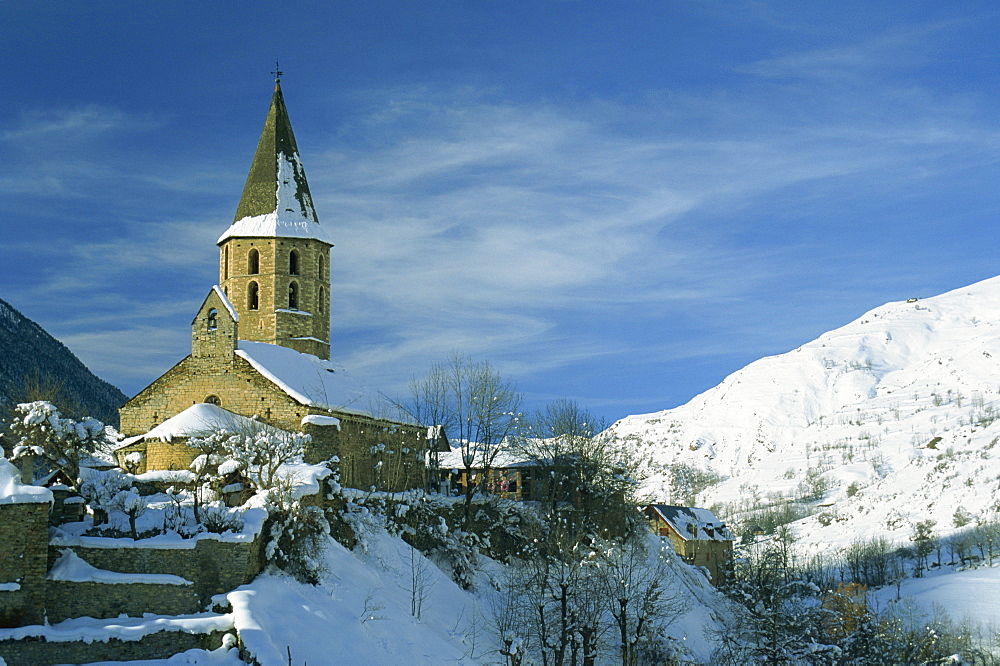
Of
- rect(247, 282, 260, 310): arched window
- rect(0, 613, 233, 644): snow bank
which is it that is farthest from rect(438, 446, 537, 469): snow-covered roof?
rect(0, 613, 233, 644): snow bank

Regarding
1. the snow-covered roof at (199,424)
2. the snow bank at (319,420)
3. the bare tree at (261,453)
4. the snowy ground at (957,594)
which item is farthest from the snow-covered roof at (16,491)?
the snowy ground at (957,594)

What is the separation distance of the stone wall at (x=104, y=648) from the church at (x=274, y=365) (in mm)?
14727

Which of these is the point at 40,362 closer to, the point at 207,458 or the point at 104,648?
the point at 207,458

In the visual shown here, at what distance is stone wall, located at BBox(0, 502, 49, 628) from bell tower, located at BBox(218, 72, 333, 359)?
2809 centimetres

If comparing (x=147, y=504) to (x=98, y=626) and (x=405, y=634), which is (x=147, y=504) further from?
(x=405, y=634)

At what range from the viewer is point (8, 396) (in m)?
73.8

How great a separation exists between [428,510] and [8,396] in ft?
158

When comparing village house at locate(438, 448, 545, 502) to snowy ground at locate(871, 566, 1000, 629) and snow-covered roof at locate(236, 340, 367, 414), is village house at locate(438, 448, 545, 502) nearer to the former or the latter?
snow-covered roof at locate(236, 340, 367, 414)

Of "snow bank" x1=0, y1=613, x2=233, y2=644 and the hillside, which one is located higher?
the hillside

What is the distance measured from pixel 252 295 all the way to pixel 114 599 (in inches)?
1142

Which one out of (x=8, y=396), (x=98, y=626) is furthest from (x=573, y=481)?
(x=8, y=396)

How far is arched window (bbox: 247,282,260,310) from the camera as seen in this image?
170 ft

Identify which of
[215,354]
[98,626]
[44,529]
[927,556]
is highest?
[215,354]

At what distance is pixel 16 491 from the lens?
23484 millimetres
